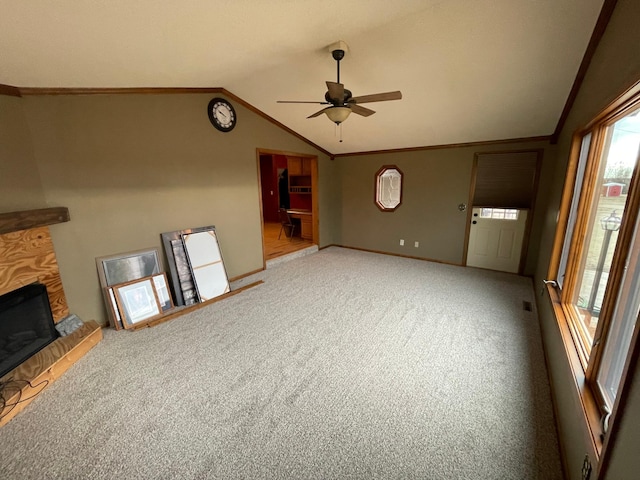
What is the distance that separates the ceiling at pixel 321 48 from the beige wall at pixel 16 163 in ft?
0.74

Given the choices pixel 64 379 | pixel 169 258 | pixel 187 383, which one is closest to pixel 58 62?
pixel 169 258

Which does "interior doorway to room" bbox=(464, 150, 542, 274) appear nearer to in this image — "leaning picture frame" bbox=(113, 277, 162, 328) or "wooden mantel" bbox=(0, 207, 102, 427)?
"leaning picture frame" bbox=(113, 277, 162, 328)

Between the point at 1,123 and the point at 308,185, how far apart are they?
5110 mm

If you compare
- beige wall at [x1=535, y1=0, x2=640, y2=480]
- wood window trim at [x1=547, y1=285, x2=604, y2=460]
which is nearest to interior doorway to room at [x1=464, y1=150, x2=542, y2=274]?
beige wall at [x1=535, y1=0, x2=640, y2=480]

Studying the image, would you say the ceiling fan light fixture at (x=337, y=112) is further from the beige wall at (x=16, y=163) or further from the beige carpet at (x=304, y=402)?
the beige wall at (x=16, y=163)

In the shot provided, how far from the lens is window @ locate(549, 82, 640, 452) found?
3.69 ft

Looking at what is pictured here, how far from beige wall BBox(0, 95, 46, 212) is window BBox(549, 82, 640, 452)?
3827mm

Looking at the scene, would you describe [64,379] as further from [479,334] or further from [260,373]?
[479,334]

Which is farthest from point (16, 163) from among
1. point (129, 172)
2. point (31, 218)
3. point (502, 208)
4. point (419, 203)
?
point (502, 208)

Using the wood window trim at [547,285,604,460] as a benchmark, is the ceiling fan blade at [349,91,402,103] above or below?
above

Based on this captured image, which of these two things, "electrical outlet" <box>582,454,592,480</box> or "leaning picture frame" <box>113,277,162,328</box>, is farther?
"leaning picture frame" <box>113,277,162,328</box>

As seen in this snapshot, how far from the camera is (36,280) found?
2.22 m

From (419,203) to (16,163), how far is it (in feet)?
16.8

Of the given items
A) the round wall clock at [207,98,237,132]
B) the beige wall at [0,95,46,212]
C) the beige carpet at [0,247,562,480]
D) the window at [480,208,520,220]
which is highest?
the round wall clock at [207,98,237,132]
